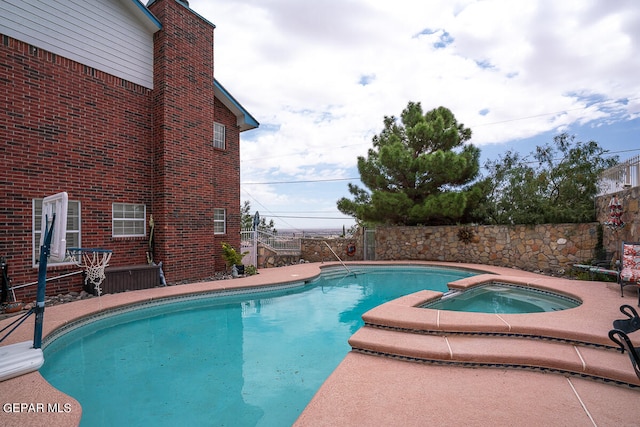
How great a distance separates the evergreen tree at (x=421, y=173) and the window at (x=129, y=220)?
8.64 m

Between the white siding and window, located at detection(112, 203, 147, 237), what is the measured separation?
335 centimetres

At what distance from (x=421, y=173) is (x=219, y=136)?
8.04 m

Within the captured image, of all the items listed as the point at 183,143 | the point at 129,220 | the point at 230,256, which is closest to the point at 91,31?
the point at 183,143

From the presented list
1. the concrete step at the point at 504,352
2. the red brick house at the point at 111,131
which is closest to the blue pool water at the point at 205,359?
the concrete step at the point at 504,352

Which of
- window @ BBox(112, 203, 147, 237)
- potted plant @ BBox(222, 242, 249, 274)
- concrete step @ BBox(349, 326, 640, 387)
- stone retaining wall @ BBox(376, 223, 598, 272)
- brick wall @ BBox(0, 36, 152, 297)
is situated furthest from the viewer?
stone retaining wall @ BBox(376, 223, 598, 272)

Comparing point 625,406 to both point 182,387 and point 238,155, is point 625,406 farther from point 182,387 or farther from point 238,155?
point 238,155

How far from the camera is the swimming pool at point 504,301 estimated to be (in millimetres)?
6539

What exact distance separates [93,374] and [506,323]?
5.31 metres

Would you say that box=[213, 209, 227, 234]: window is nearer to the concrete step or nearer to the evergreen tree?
the evergreen tree

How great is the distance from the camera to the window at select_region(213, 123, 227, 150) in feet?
35.9

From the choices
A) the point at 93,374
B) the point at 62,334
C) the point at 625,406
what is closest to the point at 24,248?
the point at 62,334

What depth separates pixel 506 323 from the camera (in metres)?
4.27

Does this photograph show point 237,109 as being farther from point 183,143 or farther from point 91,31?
point 91,31

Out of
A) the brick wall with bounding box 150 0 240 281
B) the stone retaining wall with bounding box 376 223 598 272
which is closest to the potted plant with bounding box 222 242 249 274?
the brick wall with bounding box 150 0 240 281
